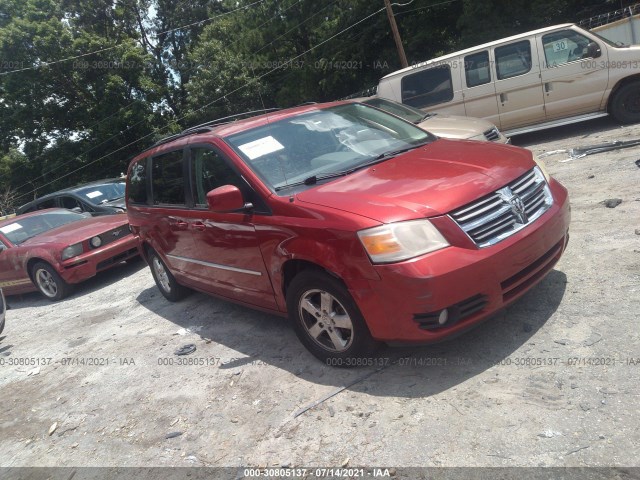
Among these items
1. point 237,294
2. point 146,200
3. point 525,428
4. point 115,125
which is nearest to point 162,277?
point 146,200

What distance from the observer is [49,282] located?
27.4 feet

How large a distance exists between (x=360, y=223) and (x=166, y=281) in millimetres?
3741

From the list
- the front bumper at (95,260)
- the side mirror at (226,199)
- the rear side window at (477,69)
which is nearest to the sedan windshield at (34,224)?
the front bumper at (95,260)

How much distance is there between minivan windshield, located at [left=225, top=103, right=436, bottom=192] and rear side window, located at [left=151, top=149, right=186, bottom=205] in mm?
908

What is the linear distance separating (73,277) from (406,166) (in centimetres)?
601

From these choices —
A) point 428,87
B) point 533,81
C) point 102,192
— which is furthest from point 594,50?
point 102,192

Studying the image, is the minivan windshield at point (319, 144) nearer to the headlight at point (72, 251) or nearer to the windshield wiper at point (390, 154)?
the windshield wiper at point (390, 154)

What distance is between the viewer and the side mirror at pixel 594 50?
347 inches

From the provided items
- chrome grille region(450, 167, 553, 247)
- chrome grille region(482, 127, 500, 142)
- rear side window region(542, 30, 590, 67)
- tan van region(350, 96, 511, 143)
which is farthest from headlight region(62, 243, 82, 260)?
rear side window region(542, 30, 590, 67)

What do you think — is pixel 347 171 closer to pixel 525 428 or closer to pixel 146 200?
pixel 525 428

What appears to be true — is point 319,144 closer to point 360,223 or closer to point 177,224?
point 360,223

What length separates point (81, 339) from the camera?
6.02 metres

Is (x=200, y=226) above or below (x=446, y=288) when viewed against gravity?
above

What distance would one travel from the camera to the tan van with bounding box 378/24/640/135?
8.87m
